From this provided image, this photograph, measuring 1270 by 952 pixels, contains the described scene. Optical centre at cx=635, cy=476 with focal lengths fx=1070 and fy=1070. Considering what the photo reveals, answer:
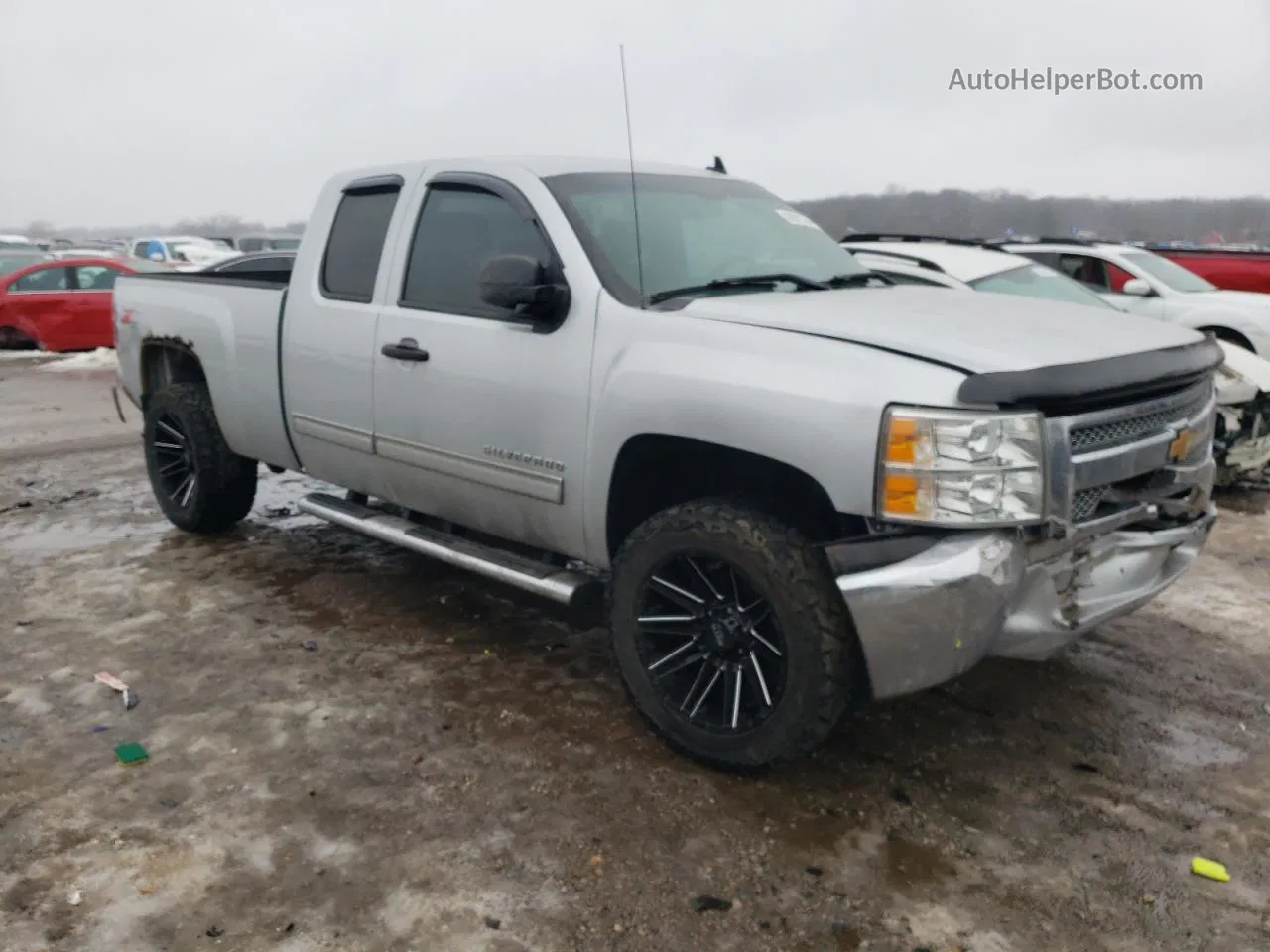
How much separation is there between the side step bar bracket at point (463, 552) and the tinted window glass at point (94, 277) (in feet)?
40.9

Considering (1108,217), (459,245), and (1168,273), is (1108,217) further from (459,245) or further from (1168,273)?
(459,245)

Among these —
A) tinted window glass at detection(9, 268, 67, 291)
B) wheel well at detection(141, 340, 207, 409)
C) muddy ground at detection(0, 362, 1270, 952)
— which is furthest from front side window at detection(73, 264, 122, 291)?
muddy ground at detection(0, 362, 1270, 952)

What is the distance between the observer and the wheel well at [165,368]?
5750 mm

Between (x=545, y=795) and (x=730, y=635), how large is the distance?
725 millimetres

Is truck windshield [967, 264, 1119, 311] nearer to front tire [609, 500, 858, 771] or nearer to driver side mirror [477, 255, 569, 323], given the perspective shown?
driver side mirror [477, 255, 569, 323]

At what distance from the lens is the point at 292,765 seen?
11.0 feet

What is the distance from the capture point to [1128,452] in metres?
2.94

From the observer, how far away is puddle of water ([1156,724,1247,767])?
3.41m

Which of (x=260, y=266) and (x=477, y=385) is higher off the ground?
(x=260, y=266)

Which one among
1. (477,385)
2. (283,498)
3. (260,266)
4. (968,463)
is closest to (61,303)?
(260,266)

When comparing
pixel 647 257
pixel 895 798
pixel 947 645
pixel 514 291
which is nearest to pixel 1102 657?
pixel 895 798

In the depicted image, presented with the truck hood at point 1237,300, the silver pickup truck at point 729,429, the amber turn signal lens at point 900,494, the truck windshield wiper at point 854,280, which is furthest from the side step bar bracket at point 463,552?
the truck hood at point 1237,300

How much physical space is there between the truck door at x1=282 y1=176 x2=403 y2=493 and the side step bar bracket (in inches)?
5.3

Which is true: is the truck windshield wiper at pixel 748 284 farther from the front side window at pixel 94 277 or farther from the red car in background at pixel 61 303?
the front side window at pixel 94 277
